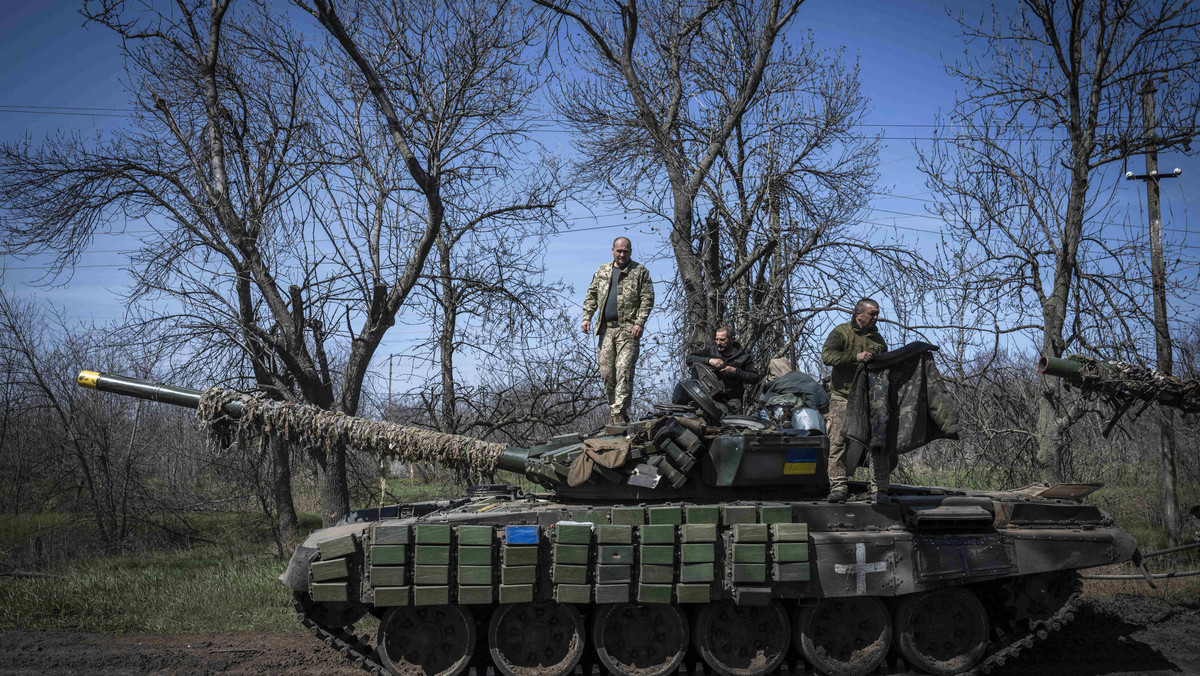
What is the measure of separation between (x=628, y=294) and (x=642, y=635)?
130 inches

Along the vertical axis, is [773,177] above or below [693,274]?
above

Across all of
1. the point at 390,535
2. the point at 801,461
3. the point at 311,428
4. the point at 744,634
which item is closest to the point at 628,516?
the point at 744,634

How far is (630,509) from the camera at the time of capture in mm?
6723

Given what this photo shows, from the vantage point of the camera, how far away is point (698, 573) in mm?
6551

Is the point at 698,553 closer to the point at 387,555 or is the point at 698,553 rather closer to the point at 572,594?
the point at 572,594

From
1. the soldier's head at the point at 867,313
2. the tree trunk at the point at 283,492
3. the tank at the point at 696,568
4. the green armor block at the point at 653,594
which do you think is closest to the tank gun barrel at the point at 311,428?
the tank at the point at 696,568

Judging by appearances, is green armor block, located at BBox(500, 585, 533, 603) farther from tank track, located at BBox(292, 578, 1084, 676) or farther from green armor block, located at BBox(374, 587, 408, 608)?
tank track, located at BBox(292, 578, 1084, 676)

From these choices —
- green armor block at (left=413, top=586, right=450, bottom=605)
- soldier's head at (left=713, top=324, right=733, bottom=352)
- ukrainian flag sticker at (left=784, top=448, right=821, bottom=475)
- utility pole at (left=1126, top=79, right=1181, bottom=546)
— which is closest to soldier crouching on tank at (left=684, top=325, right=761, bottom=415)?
soldier's head at (left=713, top=324, right=733, bottom=352)

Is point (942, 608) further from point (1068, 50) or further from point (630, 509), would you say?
point (1068, 50)

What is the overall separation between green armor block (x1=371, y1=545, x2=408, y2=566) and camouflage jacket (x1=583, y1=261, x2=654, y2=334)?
10.2ft

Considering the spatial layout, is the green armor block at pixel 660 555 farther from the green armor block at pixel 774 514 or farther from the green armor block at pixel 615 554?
the green armor block at pixel 774 514

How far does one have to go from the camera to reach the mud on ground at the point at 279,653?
7.01 m

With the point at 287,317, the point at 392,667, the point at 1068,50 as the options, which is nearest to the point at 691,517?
the point at 392,667

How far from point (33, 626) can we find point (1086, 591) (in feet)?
37.4
